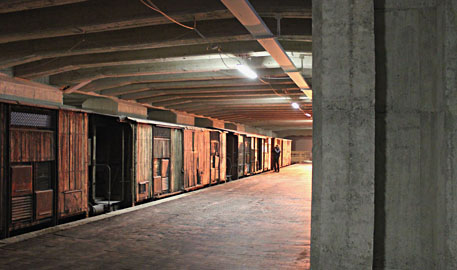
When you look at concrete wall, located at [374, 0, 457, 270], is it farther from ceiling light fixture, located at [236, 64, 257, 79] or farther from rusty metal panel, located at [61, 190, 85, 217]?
rusty metal panel, located at [61, 190, 85, 217]

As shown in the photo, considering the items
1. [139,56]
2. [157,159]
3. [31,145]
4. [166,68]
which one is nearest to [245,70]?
[166,68]

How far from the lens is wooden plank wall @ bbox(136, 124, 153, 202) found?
12961 millimetres

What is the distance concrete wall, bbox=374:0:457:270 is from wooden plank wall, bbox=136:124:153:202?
10.3 metres

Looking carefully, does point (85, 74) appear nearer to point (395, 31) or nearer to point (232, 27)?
point (232, 27)

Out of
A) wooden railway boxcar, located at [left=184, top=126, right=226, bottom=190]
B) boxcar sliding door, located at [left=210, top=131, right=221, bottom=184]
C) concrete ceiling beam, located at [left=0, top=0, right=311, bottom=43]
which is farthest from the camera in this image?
boxcar sliding door, located at [left=210, top=131, right=221, bottom=184]

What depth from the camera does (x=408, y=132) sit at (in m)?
3.69

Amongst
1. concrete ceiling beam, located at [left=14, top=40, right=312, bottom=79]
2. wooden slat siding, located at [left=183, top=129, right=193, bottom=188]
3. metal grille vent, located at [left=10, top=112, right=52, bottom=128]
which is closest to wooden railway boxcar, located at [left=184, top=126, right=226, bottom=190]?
wooden slat siding, located at [left=183, top=129, right=193, bottom=188]

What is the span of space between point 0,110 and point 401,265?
26.6ft

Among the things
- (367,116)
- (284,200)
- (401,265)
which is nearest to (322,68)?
(367,116)

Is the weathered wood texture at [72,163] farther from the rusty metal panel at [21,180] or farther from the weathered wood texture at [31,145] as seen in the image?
the rusty metal panel at [21,180]

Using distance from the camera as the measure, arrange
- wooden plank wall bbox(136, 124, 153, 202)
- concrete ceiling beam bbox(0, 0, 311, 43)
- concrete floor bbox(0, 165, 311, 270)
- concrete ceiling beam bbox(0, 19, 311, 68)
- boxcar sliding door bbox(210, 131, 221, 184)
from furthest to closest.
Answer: boxcar sliding door bbox(210, 131, 221, 184)
wooden plank wall bbox(136, 124, 153, 202)
concrete ceiling beam bbox(0, 19, 311, 68)
concrete ceiling beam bbox(0, 0, 311, 43)
concrete floor bbox(0, 165, 311, 270)

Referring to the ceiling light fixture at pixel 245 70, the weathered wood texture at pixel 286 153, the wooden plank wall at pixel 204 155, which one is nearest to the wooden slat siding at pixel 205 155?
the wooden plank wall at pixel 204 155

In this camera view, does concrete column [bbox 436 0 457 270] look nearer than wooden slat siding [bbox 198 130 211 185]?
Yes

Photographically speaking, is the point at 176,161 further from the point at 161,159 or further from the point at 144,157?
the point at 144,157
